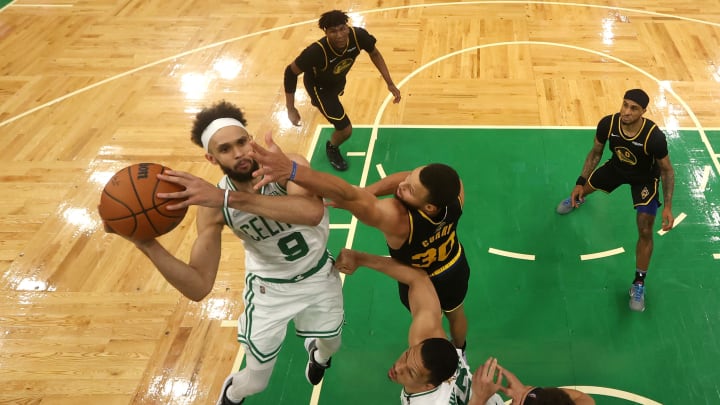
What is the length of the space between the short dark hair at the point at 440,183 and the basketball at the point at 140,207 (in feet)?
4.44

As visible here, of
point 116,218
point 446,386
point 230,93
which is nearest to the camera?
point 116,218

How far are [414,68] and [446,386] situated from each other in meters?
6.52

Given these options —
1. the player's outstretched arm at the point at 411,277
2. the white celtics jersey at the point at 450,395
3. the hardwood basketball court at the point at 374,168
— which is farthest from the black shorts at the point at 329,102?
the white celtics jersey at the point at 450,395

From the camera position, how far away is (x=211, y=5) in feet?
36.5

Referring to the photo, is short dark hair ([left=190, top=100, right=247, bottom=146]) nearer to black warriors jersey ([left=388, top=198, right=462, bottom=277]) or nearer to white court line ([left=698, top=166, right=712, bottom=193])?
black warriors jersey ([left=388, top=198, right=462, bottom=277])

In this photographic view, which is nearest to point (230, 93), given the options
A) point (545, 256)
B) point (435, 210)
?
point (545, 256)

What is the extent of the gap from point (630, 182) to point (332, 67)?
3.28 meters

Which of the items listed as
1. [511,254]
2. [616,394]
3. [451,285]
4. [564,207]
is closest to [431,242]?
[451,285]

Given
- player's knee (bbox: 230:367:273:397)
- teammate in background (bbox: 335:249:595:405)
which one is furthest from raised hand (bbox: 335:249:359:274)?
player's knee (bbox: 230:367:273:397)

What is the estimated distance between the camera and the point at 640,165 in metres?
4.91

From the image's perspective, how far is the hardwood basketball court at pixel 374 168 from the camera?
4.77 meters

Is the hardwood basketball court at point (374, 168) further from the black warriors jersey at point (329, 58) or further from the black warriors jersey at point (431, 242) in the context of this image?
the black warriors jersey at point (431, 242)

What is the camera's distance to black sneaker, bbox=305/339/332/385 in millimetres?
4411

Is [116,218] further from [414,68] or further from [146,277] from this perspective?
[414,68]
